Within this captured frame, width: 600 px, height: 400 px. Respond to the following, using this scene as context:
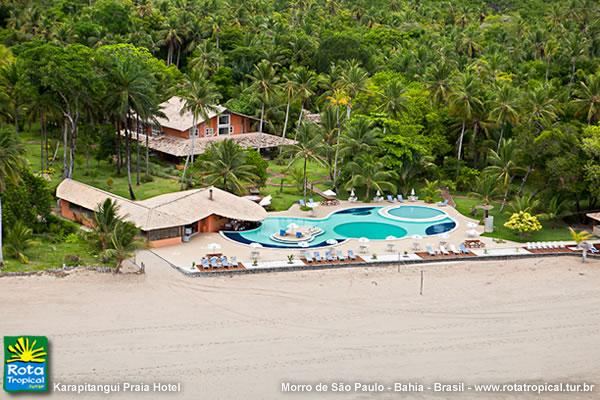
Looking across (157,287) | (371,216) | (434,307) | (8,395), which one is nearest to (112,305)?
(157,287)

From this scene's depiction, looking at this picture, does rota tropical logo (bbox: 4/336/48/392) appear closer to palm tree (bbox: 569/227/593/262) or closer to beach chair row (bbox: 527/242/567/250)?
beach chair row (bbox: 527/242/567/250)

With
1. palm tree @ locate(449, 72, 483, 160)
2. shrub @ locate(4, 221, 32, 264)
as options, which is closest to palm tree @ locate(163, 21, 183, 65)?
palm tree @ locate(449, 72, 483, 160)

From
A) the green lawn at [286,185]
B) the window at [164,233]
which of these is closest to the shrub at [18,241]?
the window at [164,233]

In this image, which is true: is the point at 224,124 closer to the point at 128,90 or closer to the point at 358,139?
the point at 358,139

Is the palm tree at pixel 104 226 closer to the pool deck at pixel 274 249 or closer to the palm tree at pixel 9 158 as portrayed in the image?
the pool deck at pixel 274 249

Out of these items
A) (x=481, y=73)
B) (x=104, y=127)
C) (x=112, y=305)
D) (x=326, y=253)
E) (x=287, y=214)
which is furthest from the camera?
(x=481, y=73)

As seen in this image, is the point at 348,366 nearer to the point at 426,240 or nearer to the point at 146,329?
the point at 146,329

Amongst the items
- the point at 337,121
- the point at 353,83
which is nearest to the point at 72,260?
the point at 337,121
